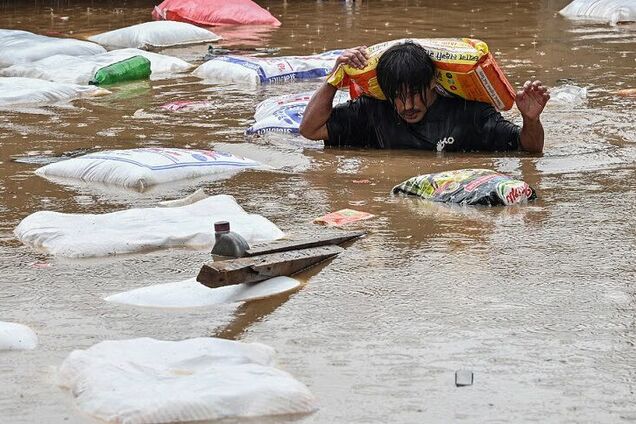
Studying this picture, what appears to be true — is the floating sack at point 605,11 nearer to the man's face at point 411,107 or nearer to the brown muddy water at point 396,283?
the brown muddy water at point 396,283

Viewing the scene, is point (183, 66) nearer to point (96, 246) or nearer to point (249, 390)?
point (96, 246)

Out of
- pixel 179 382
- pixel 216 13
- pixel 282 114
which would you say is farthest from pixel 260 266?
pixel 216 13

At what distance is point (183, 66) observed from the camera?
9.81 meters

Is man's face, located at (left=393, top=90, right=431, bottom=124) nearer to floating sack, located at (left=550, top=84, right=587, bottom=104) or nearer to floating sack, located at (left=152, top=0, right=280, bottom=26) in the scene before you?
floating sack, located at (left=550, top=84, right=587, bottom=104)

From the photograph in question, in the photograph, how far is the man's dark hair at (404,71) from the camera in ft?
19.4

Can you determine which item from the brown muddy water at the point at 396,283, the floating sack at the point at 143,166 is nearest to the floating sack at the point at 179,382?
the brown muddy water at the point at 396,283

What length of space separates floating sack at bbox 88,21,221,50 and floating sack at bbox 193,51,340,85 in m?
2.16

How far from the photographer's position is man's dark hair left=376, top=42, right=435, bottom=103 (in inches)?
233

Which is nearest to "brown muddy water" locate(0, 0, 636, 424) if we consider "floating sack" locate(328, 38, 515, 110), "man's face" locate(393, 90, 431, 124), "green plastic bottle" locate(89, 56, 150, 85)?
"man's face" locate(393, 90, 431, 124)

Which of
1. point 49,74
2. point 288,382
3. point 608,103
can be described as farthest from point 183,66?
point 288,382

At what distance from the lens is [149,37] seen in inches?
446

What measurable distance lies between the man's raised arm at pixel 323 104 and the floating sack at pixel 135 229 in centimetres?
145

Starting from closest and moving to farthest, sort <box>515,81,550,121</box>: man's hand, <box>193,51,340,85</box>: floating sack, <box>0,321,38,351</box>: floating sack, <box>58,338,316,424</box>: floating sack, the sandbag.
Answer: <box>58,338,316,424</box>: floating sack → <box>0,321,38,351</box>: floating sack → <box>515,81,550,121</box>: man's hand → <box>193,51,340,85</box>: floating sack → the sandbag

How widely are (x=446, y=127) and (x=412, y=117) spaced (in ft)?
0.62
